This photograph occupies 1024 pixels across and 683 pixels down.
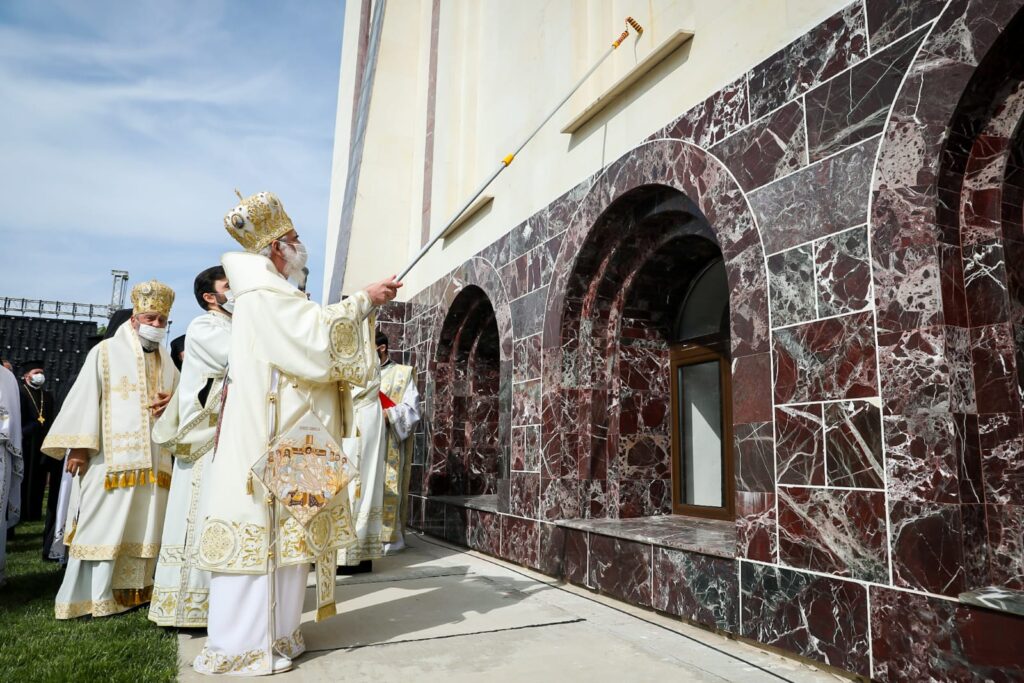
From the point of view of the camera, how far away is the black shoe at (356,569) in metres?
5.48

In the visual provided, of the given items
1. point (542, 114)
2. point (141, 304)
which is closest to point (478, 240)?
point (542, 114)

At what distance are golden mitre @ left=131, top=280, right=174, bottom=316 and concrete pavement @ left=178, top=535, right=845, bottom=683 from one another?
7.18 ft

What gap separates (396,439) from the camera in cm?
661

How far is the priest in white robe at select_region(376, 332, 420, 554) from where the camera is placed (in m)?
6.32

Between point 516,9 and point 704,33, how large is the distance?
345 centimetres

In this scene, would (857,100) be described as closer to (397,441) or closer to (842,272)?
(842,272)

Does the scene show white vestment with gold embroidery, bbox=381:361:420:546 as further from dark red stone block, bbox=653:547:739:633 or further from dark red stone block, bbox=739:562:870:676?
dark red stone block, bbox=739:562:870:676

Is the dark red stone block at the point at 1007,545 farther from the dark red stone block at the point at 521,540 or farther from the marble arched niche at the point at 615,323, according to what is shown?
the dark red stone block at the point at 521,540

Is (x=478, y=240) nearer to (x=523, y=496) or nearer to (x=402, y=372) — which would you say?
(x=402, y=372)

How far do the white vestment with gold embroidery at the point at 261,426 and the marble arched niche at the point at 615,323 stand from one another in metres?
1.92

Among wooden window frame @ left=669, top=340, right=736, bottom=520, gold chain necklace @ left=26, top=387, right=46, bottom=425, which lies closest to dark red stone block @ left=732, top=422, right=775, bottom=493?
wooden window frame @ left=669, top=340, right=736, bottom=520

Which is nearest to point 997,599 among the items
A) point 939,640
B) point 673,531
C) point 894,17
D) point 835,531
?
point 939,640

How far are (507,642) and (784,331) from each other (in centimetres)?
205

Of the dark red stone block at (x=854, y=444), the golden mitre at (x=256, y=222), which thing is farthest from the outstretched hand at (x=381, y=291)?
the dark red stone block at (x=854, y=444)
